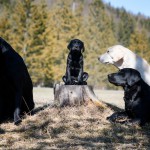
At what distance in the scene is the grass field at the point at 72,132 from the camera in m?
5.15

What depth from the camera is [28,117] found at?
23.2 feet

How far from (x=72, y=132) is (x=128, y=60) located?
8.71 feet

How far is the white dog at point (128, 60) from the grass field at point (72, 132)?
1082 mm

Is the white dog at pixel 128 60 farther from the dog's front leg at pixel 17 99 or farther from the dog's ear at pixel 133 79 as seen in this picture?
the dog's front leg at pixel 17 99

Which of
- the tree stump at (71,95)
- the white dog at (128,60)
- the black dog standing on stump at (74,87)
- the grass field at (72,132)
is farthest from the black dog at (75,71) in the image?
the white dog at (128,60)

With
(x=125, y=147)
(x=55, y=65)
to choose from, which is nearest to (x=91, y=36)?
(x=55, y=65)

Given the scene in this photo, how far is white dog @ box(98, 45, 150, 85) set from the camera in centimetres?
789

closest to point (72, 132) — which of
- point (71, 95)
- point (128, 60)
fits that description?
point (71, 95)

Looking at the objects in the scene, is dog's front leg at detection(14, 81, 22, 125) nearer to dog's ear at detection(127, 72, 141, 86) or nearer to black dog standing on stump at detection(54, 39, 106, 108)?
black dog standing on stump at detection(54, 39, 106, 108)

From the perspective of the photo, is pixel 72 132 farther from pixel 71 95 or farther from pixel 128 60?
pixel 128 60

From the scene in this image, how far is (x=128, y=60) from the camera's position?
8070mm

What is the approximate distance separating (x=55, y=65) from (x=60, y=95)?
27983mm

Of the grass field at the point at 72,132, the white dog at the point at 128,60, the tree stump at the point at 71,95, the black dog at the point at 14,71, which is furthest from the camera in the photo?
the white dog at the point at 128,60

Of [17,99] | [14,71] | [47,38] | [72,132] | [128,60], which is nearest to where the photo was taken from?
[72,132]
